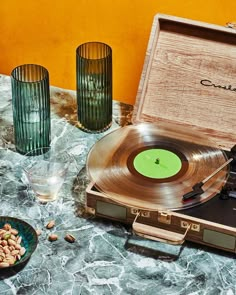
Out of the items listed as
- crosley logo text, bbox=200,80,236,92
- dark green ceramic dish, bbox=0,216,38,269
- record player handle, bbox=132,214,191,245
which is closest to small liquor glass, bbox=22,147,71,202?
dark green ceramic dish, bbox=0,216,38,269

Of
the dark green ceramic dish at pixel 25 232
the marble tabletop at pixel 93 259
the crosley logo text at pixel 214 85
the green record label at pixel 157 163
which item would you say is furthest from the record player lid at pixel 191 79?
the dark green ceramic dish at pixel 25 232

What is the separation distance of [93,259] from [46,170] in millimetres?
324

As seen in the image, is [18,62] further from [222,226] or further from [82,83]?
[222,226]

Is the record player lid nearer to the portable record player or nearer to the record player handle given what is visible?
the portable record player

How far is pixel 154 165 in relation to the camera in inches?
71.1

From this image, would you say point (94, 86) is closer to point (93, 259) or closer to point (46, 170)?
point (46, 170)

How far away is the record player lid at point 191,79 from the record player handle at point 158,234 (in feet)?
1.17

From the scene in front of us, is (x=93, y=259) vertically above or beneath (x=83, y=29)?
beneath

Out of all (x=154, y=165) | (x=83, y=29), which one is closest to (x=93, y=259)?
(x=154, y=165)

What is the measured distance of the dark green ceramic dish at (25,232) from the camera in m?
1.66

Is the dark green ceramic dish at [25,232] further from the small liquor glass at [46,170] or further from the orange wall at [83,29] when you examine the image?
the orange wall at [83,29]

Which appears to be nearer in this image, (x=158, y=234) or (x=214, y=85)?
(x=158, y=234)

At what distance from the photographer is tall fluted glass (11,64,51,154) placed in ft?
6.19

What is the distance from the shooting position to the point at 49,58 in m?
2.21
